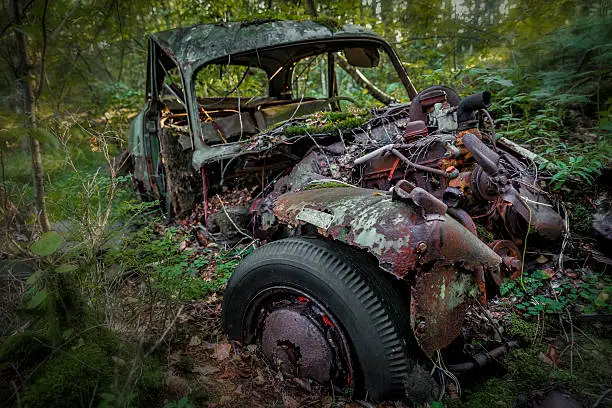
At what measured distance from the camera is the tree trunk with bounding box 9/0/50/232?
305 cm

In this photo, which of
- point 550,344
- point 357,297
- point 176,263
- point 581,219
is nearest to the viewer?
point 357,297

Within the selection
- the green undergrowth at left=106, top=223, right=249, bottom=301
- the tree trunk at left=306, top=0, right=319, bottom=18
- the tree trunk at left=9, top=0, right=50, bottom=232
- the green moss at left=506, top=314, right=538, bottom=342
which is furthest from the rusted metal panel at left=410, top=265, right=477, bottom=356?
the tree trunk at left=306, top=0, right=319, bottom=18

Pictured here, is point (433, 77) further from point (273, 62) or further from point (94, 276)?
point (94, 276)

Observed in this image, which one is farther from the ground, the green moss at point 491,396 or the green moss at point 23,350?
the green moss at point 23,350

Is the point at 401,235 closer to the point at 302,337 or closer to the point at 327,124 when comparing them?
the point at 302,337

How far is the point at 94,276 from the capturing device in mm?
2143

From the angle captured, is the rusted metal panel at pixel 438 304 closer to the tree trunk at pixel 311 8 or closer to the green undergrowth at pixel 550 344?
the green undergrowth at pixel 550 344

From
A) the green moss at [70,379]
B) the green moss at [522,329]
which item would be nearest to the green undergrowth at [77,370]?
the green moss at [70,379]

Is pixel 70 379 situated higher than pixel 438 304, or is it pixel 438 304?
pixel 438 304

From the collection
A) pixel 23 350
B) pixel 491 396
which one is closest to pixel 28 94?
pixel 23 350

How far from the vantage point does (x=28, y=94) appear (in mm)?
3277

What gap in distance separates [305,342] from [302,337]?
0.09ft

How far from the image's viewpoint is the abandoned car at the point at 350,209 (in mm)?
1536

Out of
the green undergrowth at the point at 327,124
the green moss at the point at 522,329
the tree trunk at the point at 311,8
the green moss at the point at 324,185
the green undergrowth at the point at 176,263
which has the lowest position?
the green moss at the point at 522,329
